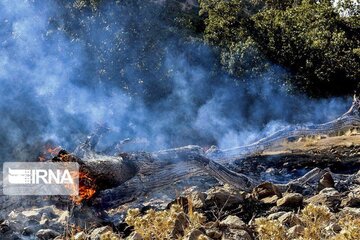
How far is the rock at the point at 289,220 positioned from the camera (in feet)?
14.2

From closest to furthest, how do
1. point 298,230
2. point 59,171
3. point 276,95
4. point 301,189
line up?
point 298,230, point 59,171, point 301,189, point 276,95

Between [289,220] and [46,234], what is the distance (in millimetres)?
2381

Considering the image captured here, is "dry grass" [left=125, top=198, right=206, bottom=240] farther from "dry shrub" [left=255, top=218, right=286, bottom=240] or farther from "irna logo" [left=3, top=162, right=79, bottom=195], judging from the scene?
"irna logo" [left=3, top=162, right=79, bottom=195]

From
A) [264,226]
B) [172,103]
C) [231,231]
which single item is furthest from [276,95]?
[264,226]

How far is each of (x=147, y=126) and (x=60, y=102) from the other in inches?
91.5

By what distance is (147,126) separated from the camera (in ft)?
44.8

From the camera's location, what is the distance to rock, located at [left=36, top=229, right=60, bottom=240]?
5203 millimetres

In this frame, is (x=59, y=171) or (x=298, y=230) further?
(x=59, y=171)

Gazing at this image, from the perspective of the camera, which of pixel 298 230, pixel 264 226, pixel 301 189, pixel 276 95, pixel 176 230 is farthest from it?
pixel 276 95

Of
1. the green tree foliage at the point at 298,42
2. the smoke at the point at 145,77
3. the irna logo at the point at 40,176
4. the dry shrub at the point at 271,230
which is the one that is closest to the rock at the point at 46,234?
the irna logo at the point at 40,176

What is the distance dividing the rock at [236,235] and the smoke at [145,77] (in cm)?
895

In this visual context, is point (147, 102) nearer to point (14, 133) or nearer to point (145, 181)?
point (14, 133)

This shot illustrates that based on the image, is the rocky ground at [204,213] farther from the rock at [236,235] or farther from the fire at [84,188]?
the fire at [84,188]

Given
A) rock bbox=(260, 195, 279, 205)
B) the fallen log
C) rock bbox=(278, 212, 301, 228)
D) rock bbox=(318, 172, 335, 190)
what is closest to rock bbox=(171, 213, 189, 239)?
rock bbox=(278, 212, 301, 228)
